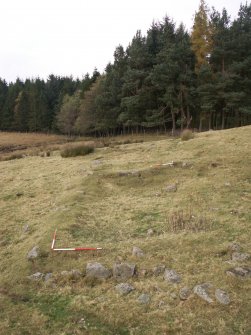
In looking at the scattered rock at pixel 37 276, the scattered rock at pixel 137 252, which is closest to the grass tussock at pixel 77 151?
the scattered rock at pixel 137 252

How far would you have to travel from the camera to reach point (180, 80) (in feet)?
134

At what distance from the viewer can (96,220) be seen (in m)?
13.4

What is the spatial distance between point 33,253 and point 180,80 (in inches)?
1325

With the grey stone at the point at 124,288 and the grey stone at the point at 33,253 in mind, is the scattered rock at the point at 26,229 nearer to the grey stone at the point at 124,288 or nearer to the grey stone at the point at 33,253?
the grey stone at the point at 33,253

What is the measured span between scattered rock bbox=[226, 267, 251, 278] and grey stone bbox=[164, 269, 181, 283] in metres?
1.27

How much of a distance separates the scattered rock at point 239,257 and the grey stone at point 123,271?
276 centimetres

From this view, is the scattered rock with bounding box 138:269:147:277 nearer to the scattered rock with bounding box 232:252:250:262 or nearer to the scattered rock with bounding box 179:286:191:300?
the scattered rock with bounding box 179:286:191:300

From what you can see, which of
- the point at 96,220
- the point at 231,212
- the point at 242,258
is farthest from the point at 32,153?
the point at 242,258

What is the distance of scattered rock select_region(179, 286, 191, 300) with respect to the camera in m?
8.27

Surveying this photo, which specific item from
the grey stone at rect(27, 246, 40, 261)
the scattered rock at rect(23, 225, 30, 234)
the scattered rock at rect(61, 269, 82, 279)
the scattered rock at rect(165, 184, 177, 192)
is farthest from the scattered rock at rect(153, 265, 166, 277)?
the scattered rock at rect(165, 184, 177, 192)

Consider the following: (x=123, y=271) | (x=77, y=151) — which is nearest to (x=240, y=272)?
(x=123, y=271)

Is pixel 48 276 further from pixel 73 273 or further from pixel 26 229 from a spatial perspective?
pixel 26 229

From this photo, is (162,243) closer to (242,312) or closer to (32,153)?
(242,312)

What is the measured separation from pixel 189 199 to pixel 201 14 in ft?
114
